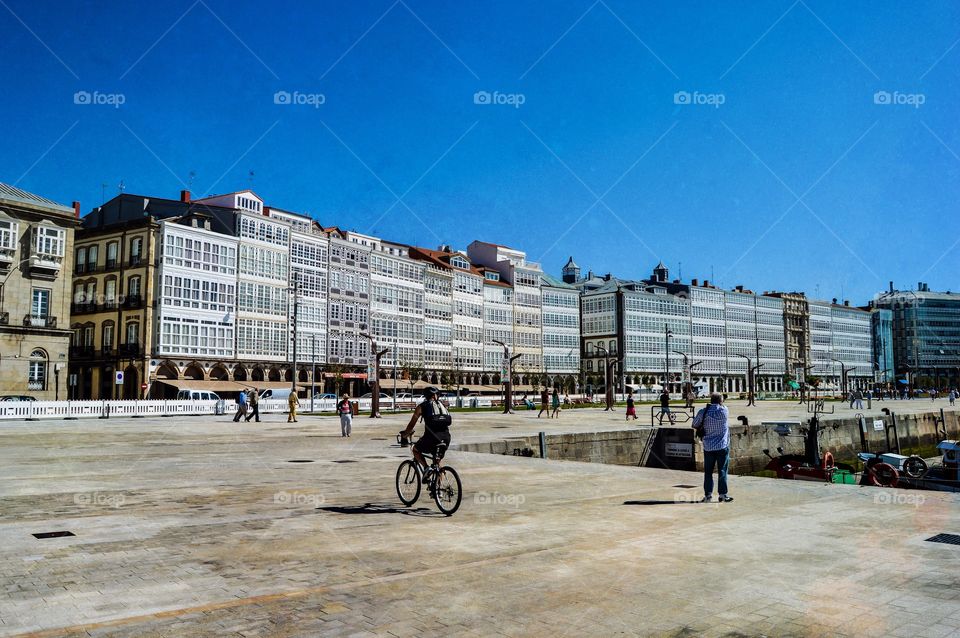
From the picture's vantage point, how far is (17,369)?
5309 centimetres

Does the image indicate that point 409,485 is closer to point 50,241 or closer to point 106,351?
point 50,241

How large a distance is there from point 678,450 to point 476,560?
26299mm

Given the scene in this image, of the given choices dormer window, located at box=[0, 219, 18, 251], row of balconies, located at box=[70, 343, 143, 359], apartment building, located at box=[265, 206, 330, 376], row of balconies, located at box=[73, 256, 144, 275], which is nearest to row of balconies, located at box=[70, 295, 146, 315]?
row of balconies, located at box=[73, 256, 144, 275]

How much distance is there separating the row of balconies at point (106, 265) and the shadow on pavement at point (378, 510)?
5967 cm

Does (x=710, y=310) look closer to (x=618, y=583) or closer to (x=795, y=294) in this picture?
(x=795, y=294)

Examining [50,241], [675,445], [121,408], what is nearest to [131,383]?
[50,241]

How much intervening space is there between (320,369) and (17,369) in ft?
90.9

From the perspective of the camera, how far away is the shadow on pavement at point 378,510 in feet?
36.2

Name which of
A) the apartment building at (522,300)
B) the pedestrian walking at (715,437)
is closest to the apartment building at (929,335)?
the apartment building at (522,300)

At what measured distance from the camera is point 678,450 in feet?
107

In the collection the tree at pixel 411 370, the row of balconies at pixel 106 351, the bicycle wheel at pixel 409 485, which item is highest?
the row of balconies at pixel 106 351

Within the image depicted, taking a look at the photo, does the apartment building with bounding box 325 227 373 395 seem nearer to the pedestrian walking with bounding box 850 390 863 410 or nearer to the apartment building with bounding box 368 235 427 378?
the apartment building with bounding box 368 235 427 378

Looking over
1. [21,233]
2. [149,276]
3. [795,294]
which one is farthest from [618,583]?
[795,294]

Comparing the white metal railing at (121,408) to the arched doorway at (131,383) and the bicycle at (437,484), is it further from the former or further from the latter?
the bicycle at (437,484)
